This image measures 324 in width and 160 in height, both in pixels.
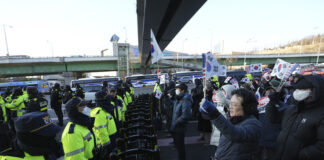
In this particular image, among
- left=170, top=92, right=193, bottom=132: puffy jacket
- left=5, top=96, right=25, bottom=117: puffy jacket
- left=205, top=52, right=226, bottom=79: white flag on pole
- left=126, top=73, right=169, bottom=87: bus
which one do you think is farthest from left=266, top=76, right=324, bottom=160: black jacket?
left=126, top=73, right=169, bottom=87: bus

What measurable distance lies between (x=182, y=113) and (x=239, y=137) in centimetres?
206

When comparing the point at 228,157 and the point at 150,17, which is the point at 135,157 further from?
the point at 150,17

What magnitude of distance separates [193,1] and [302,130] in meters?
2.77

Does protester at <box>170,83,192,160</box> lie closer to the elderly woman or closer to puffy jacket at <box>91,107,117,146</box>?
puffy jacket at <box>91,107,117,146</box>

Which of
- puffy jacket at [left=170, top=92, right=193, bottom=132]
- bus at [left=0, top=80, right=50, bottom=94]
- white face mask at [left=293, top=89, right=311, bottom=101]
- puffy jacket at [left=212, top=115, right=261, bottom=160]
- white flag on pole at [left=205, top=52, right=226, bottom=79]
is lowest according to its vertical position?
bus at [left=0, top=80, right=50, bottom=94]

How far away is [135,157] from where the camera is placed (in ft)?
9.55

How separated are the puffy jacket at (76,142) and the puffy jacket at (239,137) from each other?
1.78 meters

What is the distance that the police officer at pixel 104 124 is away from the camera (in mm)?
3118

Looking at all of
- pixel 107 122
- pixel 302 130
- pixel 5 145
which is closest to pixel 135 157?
pixel 107 122

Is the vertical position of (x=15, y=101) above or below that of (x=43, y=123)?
below

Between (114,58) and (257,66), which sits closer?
(257,66)

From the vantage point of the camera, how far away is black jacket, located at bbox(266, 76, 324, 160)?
5.54ft

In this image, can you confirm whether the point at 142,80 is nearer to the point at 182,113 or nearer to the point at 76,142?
the point at 182,113

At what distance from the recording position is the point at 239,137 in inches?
56.7
